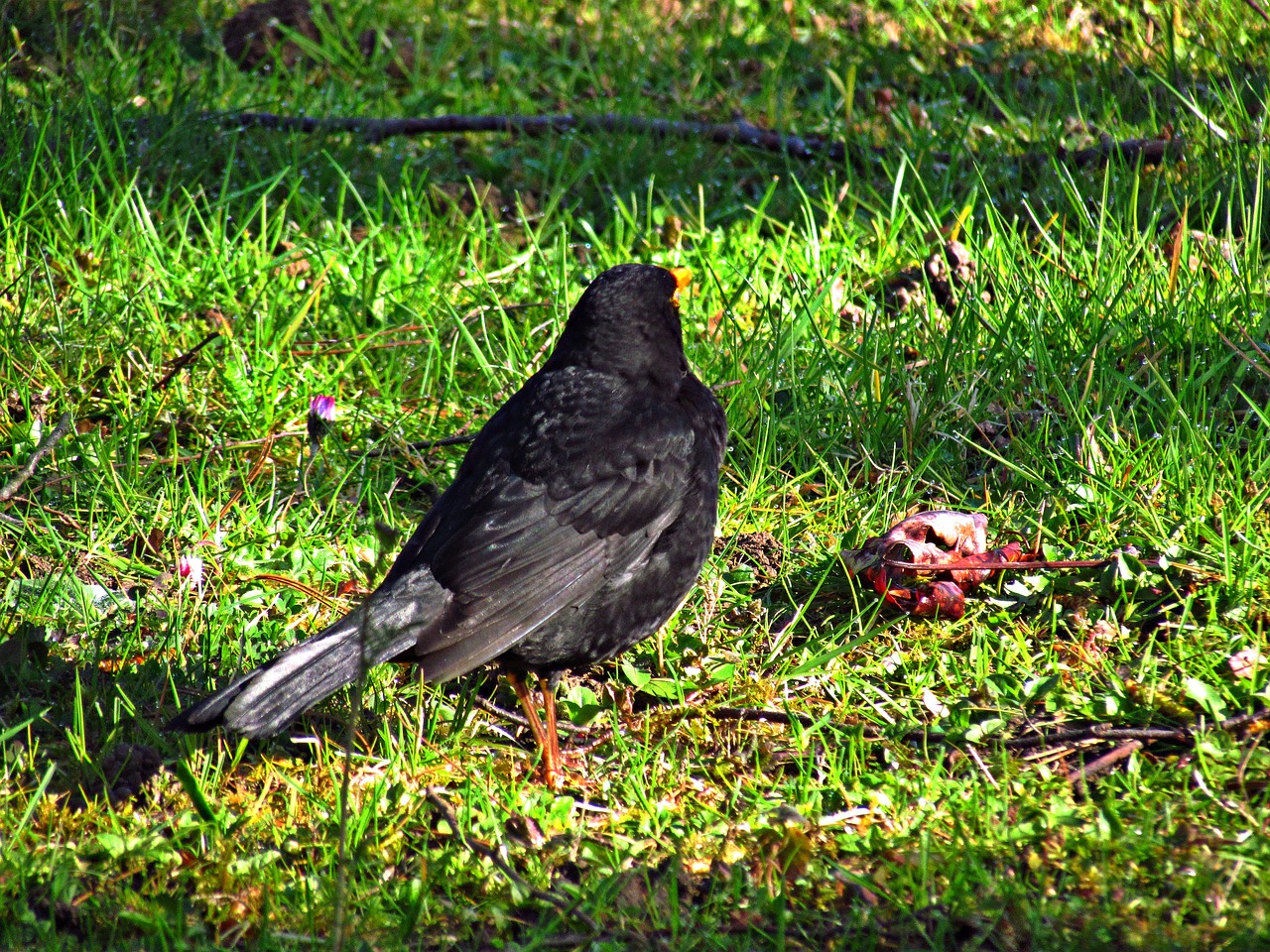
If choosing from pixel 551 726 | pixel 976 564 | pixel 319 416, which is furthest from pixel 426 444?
pixel 976 564

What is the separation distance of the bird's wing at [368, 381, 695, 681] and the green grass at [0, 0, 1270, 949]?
36cm

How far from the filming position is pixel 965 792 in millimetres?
2943

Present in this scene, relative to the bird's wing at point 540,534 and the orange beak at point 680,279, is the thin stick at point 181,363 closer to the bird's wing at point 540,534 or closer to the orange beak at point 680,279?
the bird's wing at point 540,534

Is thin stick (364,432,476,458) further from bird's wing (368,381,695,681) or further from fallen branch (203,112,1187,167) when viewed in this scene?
fallen branch (203,112,1187,167)

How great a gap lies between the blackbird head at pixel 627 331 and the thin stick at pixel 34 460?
1.63 meters

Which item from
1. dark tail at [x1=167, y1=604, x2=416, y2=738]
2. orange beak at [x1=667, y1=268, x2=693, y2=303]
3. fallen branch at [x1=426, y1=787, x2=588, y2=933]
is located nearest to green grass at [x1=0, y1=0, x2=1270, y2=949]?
fallen branch at [x1=426, y1=787, x2=588, y2=933]

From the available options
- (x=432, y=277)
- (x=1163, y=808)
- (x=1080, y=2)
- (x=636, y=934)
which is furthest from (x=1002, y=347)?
(x=1080, y=2)

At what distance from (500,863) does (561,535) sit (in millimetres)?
916

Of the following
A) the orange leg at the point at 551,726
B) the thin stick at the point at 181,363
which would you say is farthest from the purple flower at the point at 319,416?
the orange leg at the point at 551,726

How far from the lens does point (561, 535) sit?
3277mm

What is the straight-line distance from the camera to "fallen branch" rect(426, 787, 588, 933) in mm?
2553

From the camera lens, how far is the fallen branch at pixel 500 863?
2553 millimetres

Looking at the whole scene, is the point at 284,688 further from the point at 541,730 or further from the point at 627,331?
the point at 627,331

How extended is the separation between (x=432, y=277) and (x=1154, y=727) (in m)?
3.35
